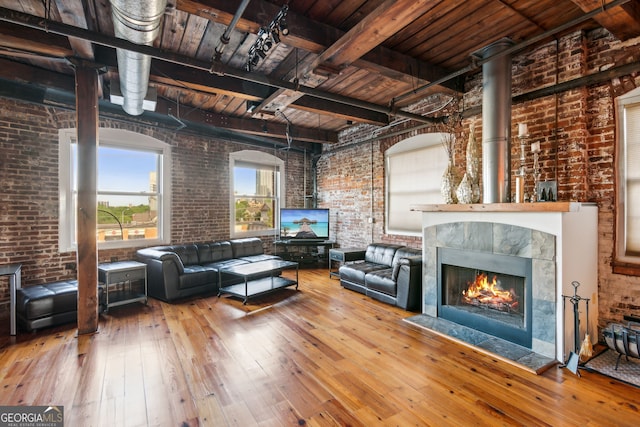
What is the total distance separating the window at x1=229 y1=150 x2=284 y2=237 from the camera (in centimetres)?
663

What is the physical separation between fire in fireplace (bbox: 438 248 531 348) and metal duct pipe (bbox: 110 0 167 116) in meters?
3.80

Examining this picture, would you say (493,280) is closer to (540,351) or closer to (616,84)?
(540,351)

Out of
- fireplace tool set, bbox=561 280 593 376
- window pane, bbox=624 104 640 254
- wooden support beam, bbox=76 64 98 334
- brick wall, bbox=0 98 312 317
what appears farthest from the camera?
brick wall, bbox=0 98 312 317

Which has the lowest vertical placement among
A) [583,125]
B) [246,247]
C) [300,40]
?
[246,247]

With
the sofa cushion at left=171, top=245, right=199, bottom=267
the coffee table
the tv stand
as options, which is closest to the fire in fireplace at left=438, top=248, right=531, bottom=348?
the coffee table

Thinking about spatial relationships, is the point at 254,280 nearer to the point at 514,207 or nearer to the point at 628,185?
the point at 514,207

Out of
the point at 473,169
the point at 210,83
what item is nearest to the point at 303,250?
the point at 210,83

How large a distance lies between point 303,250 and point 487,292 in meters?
4.61

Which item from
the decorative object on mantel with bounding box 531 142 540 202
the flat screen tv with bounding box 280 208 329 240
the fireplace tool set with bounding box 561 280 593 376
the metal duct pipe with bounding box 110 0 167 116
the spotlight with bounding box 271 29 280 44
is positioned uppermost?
the spotlight with bounding box 271 29 280 44

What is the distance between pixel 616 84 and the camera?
117 inches

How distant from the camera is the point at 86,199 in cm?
Result: 344

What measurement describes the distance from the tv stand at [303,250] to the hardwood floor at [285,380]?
10.1 feet

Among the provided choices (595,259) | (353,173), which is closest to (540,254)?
(595,259)

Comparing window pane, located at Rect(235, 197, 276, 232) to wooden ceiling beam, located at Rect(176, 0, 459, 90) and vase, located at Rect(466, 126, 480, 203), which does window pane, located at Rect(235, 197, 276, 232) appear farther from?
vase, located at Rect(466, 126, 480, 203)
